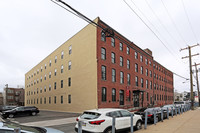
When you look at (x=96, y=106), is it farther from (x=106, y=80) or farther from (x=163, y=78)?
(x=163, y=78)

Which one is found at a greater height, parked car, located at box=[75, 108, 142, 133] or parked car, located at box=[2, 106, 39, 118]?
parked car, located at box=[75, 108, 142, 133]

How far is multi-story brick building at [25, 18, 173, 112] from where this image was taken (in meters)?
24.5

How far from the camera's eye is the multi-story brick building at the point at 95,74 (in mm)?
24500

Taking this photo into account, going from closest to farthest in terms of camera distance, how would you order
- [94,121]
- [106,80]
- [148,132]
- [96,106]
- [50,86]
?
1. [94,121]
2. [148,132]
3. [96,106]
4. [106,80]
5. [50,86]

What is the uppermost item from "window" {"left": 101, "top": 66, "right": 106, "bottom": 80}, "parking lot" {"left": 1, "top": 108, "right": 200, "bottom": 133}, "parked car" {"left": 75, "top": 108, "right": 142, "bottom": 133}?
"window" {"left": 101, "top": 66, "right": 106, "bottom": 80}

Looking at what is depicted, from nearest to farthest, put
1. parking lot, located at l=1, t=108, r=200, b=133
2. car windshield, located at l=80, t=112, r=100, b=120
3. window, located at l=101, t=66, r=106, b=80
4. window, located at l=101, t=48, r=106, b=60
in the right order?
car windshield, located at l=80, t=112, r=100, b=120 < parking lot, located at l=1, t=108, r=200, b=133 < window, located at l=101, t=66, r=106, b=80 < window, located at l=101, t=48, r=106, b=60

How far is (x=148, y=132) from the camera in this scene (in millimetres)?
9086

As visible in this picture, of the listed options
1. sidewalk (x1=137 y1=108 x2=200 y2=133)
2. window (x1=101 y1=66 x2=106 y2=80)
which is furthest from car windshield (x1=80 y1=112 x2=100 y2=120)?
window (x1=101 y1=66 x2=106 y2=80)

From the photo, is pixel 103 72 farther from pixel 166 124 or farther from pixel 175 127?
pixel 175 127

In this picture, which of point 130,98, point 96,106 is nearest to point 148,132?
point 96,106

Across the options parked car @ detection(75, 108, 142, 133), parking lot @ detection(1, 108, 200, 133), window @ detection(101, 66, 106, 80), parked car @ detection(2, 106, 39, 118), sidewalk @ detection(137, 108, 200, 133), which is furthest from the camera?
window @ detection(101, 66, 106, 80)

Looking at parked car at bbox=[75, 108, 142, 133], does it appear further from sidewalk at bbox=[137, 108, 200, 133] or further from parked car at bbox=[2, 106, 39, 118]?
parked car at bbox=[2, 106, 39, 118]

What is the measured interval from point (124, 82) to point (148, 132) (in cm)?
2102

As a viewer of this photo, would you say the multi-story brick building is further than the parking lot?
Yes
